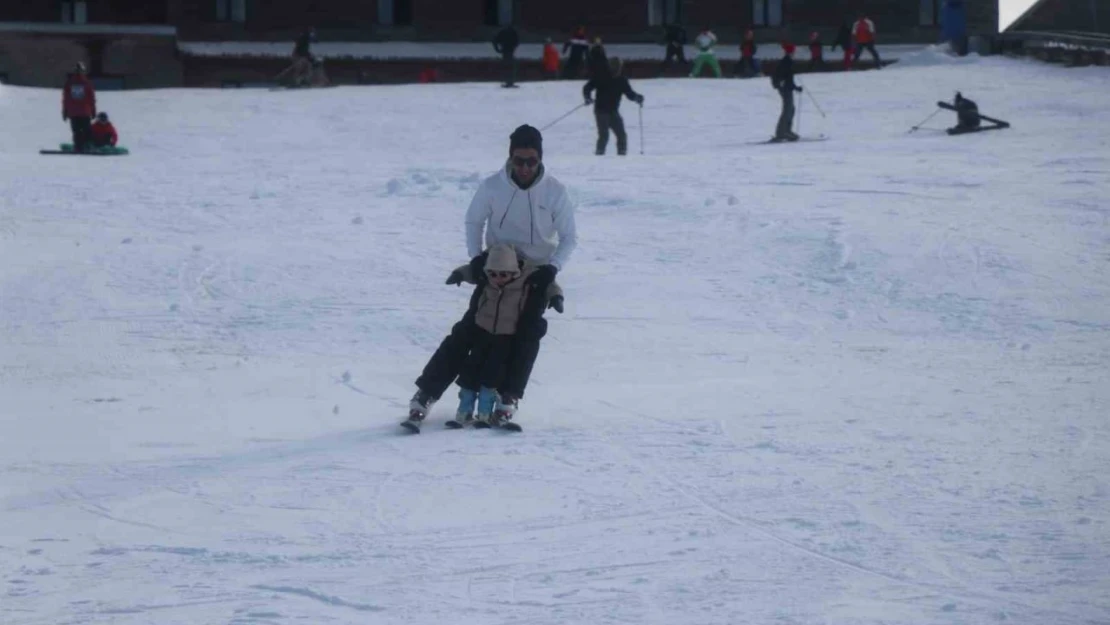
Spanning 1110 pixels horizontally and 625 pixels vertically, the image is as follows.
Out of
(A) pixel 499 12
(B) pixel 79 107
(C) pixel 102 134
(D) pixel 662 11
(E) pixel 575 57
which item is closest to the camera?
(B) pixel 79 107

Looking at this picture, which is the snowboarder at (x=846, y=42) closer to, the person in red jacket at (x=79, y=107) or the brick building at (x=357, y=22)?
the brick building at (x=357, y=22)

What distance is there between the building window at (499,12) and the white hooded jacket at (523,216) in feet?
123

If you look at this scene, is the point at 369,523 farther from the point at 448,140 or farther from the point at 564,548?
the point at 448,140

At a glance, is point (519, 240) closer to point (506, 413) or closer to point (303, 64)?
point (506, 413)

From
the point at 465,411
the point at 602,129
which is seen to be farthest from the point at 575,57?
the point at 465,411

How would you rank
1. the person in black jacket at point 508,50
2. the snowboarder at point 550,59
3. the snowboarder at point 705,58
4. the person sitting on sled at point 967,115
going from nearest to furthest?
the person sitting on sled at point 967,115 → the person in black jacket at point 508,50 → the snowboarder at point 705,58 → the snowboarder at point 550,59

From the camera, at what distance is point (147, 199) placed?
54.7ft

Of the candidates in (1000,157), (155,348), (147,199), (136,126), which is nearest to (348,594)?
(155,348)

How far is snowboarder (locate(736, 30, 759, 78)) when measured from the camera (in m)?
37.0

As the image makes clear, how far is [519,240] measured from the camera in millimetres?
7965

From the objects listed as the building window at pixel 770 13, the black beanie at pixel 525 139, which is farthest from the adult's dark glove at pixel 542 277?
the building window at pixel 770 13

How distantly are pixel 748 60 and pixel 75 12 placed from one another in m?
16.8

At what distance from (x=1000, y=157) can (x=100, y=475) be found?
49.0 feet

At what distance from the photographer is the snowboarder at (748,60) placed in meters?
37.0
